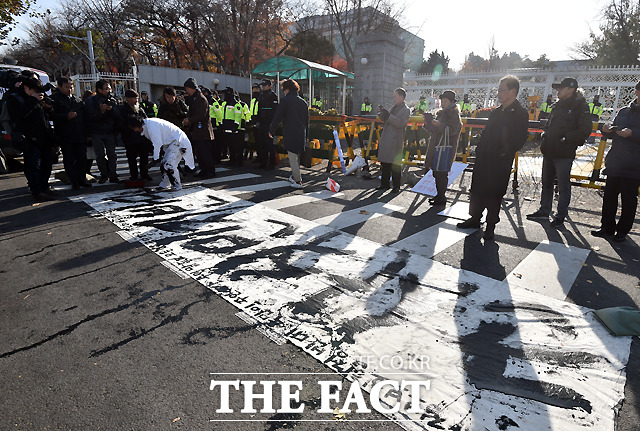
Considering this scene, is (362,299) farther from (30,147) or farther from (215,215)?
(30,147)

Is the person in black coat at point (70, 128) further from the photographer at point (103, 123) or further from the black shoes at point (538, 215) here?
the black shoes at point (538, 215)

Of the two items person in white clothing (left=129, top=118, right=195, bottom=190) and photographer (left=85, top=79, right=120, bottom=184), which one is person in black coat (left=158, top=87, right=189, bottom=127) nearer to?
photographer (left=85, top=79, right=120, bottom=184)

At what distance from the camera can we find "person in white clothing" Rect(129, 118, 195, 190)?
654 centimetres

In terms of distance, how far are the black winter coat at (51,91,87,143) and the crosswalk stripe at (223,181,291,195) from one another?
2882 millimetres

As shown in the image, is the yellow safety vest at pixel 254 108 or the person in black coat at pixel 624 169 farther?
the yellow safety vest at pixel 254 108

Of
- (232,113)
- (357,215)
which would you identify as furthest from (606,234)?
(232,113)

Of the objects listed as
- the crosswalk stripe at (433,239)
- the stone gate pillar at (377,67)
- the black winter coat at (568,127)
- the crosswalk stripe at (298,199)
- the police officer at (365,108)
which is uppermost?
the stone gate pillar at (377,67)

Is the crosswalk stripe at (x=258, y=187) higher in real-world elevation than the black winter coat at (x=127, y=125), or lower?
lower

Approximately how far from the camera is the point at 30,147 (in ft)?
20.2

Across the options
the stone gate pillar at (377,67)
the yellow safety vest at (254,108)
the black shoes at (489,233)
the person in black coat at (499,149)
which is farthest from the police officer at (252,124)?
the stone gate pillar at (377,67)

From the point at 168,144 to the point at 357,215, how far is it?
Answer: 147 inches

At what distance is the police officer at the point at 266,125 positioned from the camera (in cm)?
943

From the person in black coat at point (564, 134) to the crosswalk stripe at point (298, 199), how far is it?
3624 mm

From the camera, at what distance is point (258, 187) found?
25.5 feet
